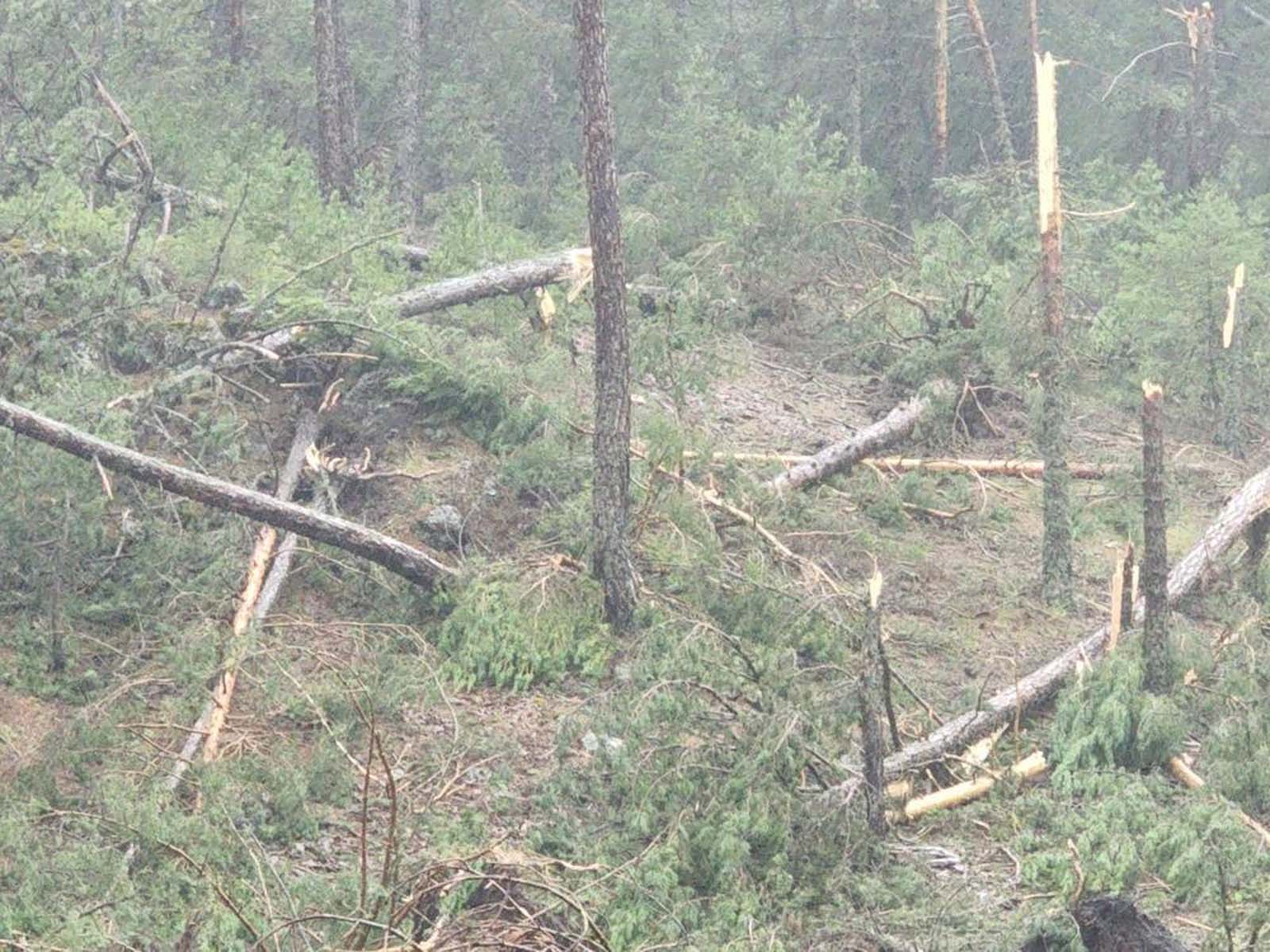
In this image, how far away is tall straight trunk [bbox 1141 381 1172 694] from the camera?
10633mm

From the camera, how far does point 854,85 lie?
25250mm

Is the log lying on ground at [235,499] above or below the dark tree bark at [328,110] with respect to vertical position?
below

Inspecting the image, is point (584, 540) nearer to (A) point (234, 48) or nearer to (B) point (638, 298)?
(B) point (638, 298)

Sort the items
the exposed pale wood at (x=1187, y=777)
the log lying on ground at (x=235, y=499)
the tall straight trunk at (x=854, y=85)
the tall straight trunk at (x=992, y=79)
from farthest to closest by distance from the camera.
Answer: the tall straight trunk at (x=854, y=85), the tall straight trunk at (x=992, y=79), the log lying on ground at (x=235, y=499), the exposed pale wood at (x=1187, y=777)

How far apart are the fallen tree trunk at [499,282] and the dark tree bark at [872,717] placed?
21.8 ft

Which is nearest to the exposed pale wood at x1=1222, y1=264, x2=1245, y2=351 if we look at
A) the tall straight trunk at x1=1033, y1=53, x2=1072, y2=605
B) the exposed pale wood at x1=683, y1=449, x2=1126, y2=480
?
the exposed pale wood at x1=683, y1=449, x2=1126, y2=480

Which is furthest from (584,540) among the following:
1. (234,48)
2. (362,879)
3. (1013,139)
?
(1013,139)

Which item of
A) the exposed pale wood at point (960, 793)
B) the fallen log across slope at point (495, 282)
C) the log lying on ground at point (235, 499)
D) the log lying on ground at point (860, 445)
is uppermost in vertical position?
the fallen log across slope at point (495, 282)

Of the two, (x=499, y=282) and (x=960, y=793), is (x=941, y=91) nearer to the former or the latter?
(x=499, y=282)

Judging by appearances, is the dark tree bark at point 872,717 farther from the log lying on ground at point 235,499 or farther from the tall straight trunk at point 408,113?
the tall straight trunk at point 408,113

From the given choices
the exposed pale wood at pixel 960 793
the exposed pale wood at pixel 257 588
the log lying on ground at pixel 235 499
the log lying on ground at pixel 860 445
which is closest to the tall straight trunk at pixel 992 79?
the log lying on ground at pixel 860 445

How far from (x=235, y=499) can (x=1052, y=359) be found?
234 inches

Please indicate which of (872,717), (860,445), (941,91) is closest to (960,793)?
(872,717)

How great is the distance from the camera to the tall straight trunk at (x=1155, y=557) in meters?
10.6
